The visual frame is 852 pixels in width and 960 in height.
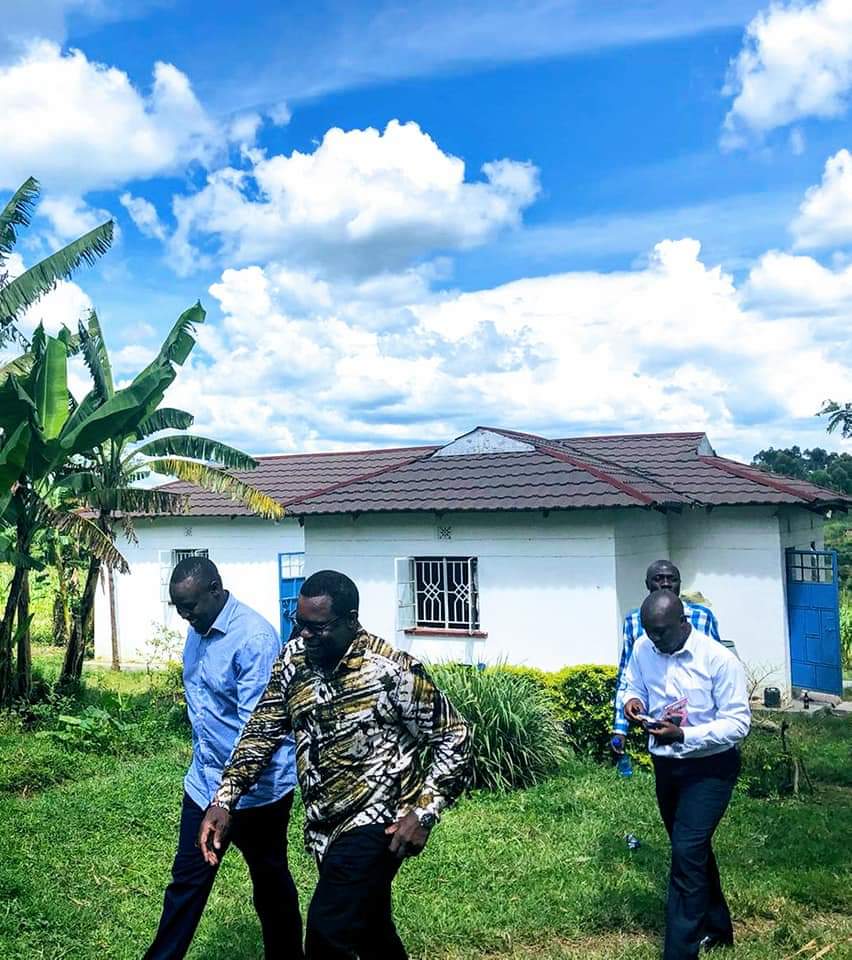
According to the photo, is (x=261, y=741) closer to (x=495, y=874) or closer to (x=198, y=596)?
(x=198, y=596)

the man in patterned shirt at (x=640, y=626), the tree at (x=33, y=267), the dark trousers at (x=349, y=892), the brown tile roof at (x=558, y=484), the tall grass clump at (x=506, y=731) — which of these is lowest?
the tall grass clump at (x=506, y=731)

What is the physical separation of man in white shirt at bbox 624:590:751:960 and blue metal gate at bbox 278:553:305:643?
13.6m

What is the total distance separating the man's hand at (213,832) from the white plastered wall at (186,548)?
559 inches

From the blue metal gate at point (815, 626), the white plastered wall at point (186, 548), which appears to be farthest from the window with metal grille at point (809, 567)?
the white plastered wall at point (186, 548)

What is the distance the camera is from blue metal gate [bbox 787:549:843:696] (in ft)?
44.4

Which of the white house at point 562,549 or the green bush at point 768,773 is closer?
the green bush at point 768,773

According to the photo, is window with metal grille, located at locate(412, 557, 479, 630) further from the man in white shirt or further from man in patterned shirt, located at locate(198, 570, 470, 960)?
man in patterned shirt, located at locate(198, 570, 470, 960)

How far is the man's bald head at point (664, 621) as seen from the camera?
460cm

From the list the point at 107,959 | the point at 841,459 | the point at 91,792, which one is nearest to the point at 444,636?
the point at 91,792

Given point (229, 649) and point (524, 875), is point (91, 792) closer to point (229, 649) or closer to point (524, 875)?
point (524, 875)

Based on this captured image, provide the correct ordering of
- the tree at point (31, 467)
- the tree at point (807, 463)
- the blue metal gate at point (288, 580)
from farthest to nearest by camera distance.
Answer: the tree at point (807, 463), the blue metal gate at point (288, 580), the tree at point (31, 467)

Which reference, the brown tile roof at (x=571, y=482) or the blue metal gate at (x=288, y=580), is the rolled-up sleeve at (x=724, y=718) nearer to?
the brown tile roof at (x=571, y=482)

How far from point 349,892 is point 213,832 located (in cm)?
64

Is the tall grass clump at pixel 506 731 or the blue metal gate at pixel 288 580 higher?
the blue metal gate at pixel 288 580
